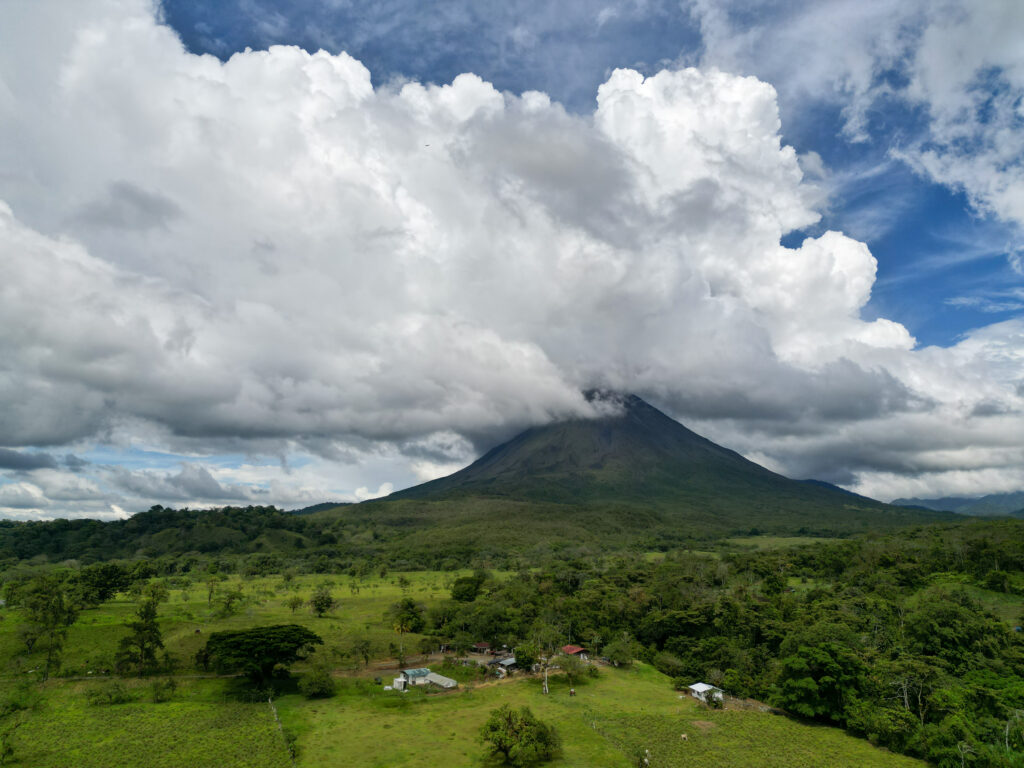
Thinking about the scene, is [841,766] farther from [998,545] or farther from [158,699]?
[998,545]

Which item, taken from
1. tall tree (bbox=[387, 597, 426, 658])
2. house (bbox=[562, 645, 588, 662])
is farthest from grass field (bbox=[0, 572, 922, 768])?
tall tree (bbox=[387, 597, 426, 658])

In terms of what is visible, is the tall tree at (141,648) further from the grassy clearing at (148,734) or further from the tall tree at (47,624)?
the tall tree at (47,624)

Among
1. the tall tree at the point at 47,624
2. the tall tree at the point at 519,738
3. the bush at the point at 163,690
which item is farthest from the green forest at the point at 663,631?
the tall tree at the point at 519,738

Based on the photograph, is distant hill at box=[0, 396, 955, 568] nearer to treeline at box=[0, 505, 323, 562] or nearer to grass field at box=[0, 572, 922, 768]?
treeline at box=[0, 505, 323, 562]

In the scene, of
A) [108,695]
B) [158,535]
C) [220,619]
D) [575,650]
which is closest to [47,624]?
[108,695]

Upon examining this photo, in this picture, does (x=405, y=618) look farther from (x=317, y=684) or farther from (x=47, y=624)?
(x=47, y=624)
